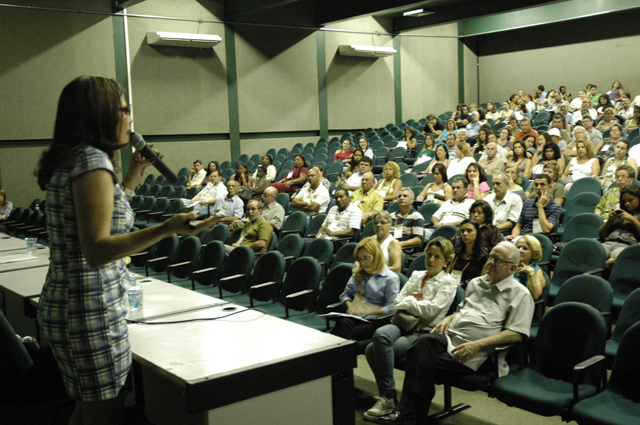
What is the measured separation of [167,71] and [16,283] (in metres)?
8.33

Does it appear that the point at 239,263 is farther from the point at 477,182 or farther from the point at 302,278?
the point at 477,182

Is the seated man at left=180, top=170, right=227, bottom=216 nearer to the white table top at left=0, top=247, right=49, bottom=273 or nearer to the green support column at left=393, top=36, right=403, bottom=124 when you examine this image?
the white table top at left=0, top=247, right=49, bottom=273

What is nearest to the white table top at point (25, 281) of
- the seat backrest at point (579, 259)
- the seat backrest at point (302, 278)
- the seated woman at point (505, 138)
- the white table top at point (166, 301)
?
the white table top at point (166, 301)

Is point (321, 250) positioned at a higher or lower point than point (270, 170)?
lower

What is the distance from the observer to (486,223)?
4.32 m

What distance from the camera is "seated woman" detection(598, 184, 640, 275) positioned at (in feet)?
13.8

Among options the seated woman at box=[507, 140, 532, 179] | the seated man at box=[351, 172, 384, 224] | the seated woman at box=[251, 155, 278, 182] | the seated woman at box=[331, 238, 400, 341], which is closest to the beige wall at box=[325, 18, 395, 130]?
the seated woman at box=[251, 155, 278, 182]

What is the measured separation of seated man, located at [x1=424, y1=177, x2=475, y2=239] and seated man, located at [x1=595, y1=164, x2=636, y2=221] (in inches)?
45.1

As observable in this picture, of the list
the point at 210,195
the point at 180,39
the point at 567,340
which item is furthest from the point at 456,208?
the point at 180,39

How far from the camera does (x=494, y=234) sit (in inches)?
163

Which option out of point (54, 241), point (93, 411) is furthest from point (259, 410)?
point (54, 241)

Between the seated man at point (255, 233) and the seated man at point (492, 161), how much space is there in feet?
10.5

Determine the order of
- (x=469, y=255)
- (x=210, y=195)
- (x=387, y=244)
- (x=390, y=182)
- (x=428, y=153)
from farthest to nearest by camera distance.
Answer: (x=428, y=153), (x=210, y=195), (x=390, y=182), (x=387, y=244), (x=469, y=255)

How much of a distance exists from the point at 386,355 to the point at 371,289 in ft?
1.80
